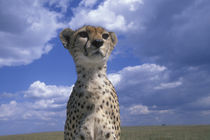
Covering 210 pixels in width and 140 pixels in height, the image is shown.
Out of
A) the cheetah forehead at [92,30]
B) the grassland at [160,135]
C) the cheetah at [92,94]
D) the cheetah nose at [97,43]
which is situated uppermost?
the cheetah forehead at [92,30]

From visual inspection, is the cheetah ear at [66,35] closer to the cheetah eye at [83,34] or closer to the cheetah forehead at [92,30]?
the cheetah forehead at [92,30]

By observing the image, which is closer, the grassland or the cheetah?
the cheetah

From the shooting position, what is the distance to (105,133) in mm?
3518

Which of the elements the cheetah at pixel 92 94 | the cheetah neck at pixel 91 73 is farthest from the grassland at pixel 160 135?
the cheetah neck at pixel 91 73

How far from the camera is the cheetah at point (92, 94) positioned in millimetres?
3518

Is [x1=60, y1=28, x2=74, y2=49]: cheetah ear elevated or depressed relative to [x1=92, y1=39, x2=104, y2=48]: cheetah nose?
elevated

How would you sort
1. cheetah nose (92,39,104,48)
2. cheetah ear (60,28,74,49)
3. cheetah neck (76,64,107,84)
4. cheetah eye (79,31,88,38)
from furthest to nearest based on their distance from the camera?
cheetah ear (60,28,74,49) < cheetah eye (79,31,88,38) < cheetah neck (76,64,107,84) < cheetah nose (92,39,104,48)

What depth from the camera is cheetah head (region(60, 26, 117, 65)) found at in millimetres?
3518

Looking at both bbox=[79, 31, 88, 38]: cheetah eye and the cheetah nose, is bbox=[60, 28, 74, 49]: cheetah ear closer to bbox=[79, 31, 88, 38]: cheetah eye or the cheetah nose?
bbox=[79, 31, 88, 38]: cheetah eye

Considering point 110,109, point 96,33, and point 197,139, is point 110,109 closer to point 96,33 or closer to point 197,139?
point 96,33

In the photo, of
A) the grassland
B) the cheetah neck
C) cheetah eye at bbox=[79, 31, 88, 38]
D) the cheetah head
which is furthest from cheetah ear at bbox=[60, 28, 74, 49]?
the grassland

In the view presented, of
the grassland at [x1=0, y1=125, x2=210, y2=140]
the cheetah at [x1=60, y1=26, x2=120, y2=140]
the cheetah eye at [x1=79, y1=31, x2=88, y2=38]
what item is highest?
the cheetah eye at [x1=79, y1=31, x2=88, y2=38]

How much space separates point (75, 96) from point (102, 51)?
822 millimetres

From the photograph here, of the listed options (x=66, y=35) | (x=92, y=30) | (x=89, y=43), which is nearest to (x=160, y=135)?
(x=66, y=35)
